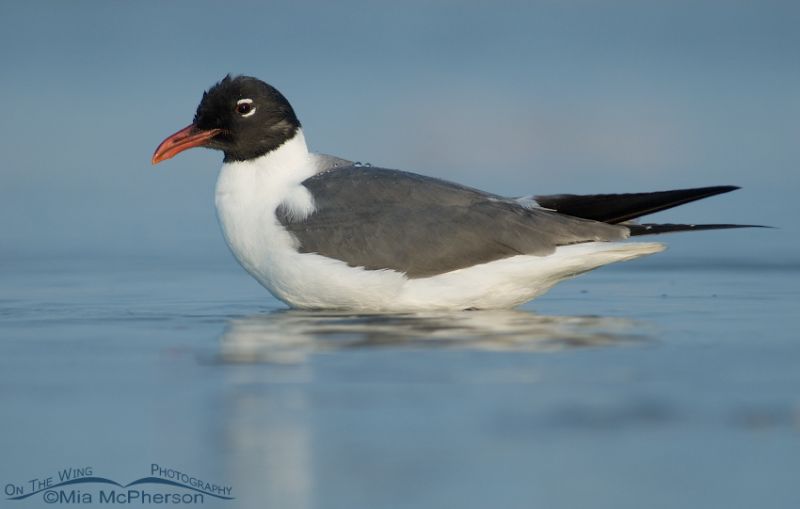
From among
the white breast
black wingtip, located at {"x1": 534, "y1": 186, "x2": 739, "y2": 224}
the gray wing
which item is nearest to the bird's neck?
the white breast

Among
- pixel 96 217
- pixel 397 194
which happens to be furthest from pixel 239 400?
pixel 96 217

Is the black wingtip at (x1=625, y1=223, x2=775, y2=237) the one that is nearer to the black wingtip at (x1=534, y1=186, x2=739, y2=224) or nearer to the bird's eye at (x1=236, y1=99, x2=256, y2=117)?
the black wingtip at (x1=534, y1=186, x2=739, y2=224)

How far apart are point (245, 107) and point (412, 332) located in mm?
2134

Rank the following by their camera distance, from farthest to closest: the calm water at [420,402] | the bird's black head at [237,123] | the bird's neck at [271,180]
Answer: the bird's black head at [237,123], the bird's neck at [271,180], the calm water at [420,402]

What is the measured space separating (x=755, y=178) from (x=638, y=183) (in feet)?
3.48

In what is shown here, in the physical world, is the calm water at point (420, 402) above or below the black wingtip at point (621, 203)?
below

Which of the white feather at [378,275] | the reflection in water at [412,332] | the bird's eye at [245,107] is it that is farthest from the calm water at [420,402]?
the bird's eye at [245,107]

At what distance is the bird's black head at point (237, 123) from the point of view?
8484 mm

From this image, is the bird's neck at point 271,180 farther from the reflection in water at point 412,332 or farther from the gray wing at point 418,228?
the reflection in water at point 412,332

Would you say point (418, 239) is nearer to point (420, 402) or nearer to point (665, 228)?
point (665, 228)

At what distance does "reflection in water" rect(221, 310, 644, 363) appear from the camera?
262 inches

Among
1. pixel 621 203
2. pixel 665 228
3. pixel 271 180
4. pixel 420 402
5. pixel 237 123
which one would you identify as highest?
pixel 237 123

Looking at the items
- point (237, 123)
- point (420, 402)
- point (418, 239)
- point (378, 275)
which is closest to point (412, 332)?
point (378, 275)

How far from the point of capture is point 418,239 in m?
7.85
